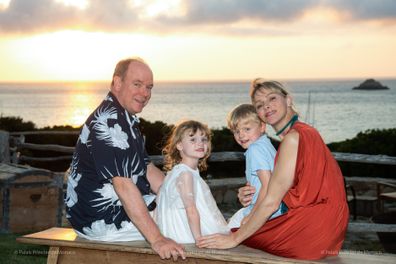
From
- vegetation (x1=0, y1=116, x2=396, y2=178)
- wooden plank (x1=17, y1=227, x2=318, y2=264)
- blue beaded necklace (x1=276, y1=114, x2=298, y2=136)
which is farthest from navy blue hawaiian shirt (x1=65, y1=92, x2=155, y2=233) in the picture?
vegetation (x1=0, y1=116, x2=396, y2=178)

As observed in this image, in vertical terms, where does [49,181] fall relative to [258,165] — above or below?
below

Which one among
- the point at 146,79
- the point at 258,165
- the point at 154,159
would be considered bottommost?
the point at 154,159

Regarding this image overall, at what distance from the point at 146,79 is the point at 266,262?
138 cm

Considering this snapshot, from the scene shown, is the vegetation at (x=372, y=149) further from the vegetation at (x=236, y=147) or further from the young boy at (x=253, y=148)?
the young boy at (x=253, y=148)

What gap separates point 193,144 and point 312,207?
2.91 feet

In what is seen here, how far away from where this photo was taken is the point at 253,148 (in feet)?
13.5

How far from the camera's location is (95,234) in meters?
4.00

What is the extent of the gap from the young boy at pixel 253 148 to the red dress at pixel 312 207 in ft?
1.65

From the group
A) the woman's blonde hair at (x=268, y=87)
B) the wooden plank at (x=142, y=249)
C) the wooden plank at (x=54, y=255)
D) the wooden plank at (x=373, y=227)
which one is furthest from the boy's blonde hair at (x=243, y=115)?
the wooden plank at (x=373, y=227)

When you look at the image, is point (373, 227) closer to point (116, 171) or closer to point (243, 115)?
point (243, 115)

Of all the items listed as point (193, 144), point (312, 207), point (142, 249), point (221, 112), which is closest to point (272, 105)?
point (193, 144)

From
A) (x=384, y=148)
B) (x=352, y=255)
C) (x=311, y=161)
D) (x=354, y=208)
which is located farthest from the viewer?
(x=384, y=148)

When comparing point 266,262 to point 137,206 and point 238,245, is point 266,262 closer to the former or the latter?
point 238,245

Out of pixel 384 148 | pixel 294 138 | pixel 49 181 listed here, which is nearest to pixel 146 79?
pixel 294 138
